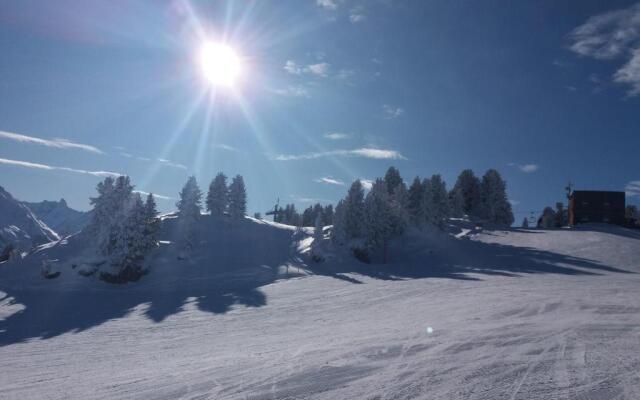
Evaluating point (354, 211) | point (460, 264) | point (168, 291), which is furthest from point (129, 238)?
point (460, 264)

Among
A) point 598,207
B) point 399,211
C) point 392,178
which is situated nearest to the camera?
point 399,211

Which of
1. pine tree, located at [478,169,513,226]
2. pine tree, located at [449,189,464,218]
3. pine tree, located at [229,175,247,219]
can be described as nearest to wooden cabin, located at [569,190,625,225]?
pine tree, located at [478,169,513,226]

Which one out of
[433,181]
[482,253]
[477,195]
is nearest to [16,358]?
[482,253]

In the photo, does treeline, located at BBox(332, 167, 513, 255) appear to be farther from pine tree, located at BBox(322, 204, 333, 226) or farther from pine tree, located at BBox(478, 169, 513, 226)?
pine tree, located at BBox(322, 204, 333, 226)

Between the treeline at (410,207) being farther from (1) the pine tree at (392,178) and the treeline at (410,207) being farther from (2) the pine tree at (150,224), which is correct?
(2) the pine tree at (150,224)

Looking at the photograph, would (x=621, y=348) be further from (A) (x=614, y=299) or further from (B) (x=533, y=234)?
(B) (x=533, y=234)

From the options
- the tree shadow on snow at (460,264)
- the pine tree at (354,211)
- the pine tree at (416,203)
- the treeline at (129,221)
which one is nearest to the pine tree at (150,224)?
the treeline at (129,221)

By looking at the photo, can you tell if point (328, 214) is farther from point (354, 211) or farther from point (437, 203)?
point (354, 211)

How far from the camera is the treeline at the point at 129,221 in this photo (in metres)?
44.8

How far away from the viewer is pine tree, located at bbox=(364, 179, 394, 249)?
58.2m

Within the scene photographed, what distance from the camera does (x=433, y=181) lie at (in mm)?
78750

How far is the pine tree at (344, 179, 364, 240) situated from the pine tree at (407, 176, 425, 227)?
12400 millimetres

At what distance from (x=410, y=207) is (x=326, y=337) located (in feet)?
211

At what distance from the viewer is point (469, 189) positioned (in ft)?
310
